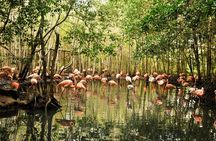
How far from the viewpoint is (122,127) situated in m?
15.9

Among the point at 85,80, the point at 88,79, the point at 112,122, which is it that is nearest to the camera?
the point at 112,122

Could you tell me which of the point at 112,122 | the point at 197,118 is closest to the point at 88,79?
the point at 197,118

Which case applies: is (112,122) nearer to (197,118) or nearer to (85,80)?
(197,118)

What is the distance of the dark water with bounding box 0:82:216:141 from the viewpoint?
14315 millimetres

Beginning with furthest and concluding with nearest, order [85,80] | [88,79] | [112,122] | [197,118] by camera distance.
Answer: [88,79]
[85,80]
[197,118]
[112,122]

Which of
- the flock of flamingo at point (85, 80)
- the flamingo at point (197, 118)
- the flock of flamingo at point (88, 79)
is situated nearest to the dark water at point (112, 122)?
the flamingo at point (197, 118)

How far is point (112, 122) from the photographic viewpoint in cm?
1692

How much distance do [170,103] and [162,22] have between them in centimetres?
843

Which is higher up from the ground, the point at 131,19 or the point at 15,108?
the point at 131,19

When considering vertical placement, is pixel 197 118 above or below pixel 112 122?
above

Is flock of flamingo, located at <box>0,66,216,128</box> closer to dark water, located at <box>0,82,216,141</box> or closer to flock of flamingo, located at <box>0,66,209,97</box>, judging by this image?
flock of flamingo, located at <box>0,66,209,97</box>

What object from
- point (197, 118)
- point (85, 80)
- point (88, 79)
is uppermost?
point (88, 79)

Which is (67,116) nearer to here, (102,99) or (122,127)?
(122,127)

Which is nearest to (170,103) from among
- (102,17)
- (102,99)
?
(102,99)
